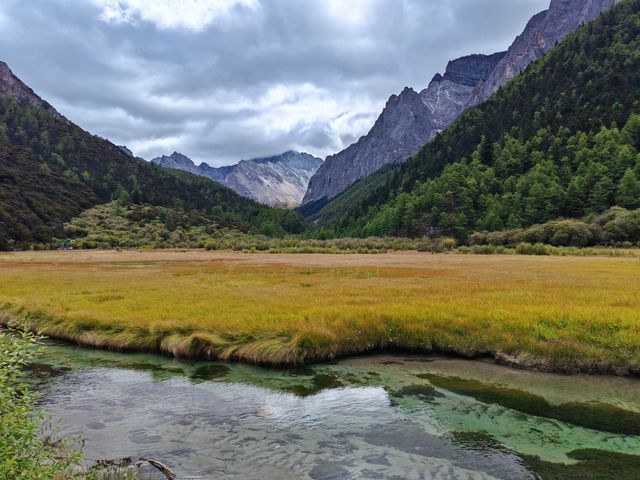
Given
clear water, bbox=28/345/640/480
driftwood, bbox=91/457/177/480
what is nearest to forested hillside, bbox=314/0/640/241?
clear water, bbox=28/345/640/480

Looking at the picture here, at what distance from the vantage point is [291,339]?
19.3 m

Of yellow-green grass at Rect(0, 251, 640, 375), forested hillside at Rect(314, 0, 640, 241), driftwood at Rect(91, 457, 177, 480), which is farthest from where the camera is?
forested hillside at Rect(314, 0, 640, 241)

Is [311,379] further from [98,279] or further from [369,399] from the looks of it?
[98,279]

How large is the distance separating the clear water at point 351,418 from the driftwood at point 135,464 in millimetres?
598

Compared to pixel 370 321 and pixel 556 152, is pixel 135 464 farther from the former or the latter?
pixel 556 152

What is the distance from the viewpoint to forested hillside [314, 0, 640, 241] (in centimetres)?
12100

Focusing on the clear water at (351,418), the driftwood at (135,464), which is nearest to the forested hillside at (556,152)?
the clear water at (351,418)

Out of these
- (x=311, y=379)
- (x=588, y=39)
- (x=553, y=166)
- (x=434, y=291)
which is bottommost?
(x=311, y=379)

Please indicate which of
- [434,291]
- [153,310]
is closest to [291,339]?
[153,310]

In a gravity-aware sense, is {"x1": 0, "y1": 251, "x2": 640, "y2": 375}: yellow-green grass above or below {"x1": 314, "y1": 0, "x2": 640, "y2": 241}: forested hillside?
below

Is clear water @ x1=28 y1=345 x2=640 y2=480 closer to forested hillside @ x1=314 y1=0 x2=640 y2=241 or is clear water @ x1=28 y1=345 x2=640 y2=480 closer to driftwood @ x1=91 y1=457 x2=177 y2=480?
driftwood @ x1=91 y1=457 x2=177 y2=480

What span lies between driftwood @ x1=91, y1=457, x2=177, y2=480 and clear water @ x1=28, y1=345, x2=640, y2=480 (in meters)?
0.60

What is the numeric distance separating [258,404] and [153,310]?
47.2 feet

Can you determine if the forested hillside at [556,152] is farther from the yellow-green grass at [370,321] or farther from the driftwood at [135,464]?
the driftwood at [135,464]
